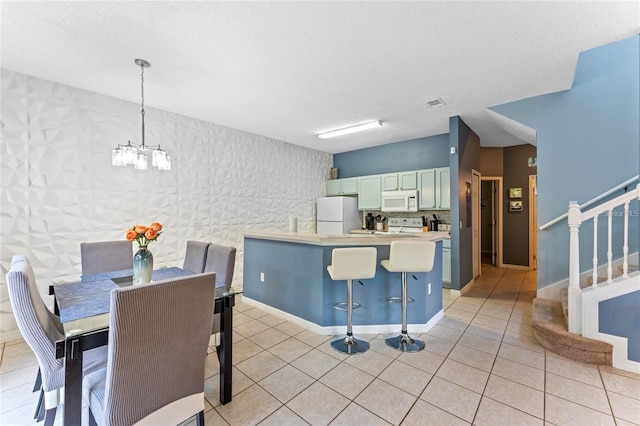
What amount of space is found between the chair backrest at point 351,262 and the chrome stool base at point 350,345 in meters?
0.66

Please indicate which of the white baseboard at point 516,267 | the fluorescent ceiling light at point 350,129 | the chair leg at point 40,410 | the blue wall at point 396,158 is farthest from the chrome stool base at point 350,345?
the white baseboard at point 516,267

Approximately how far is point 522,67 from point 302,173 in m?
3.97

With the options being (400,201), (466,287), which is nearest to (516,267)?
(466,287)

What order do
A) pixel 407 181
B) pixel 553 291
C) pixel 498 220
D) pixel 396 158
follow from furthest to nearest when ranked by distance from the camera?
pixel 498 220 → pixel 396 158 → pixel 407 181 → pixel 553 291

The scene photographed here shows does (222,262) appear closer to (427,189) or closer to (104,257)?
(104,257)

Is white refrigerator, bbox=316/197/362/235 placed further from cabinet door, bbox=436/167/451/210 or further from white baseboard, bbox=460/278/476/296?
white baseboard, bbox=460/278/476/296

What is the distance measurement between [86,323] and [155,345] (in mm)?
475

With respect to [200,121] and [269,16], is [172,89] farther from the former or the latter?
[269,16]

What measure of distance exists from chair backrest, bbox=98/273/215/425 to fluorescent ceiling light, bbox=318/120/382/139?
11.9 feet

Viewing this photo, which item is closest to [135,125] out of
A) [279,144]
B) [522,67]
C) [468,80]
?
[279,144]

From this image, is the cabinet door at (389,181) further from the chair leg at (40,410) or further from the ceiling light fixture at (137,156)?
the chair leg at (40,410)

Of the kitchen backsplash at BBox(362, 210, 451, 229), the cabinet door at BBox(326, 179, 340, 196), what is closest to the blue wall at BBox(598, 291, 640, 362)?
the kitchen backsplash at BBox(362, 210, 451, 229)

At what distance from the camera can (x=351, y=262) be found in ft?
8.32

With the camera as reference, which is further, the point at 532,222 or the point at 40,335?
the point at 532,222
